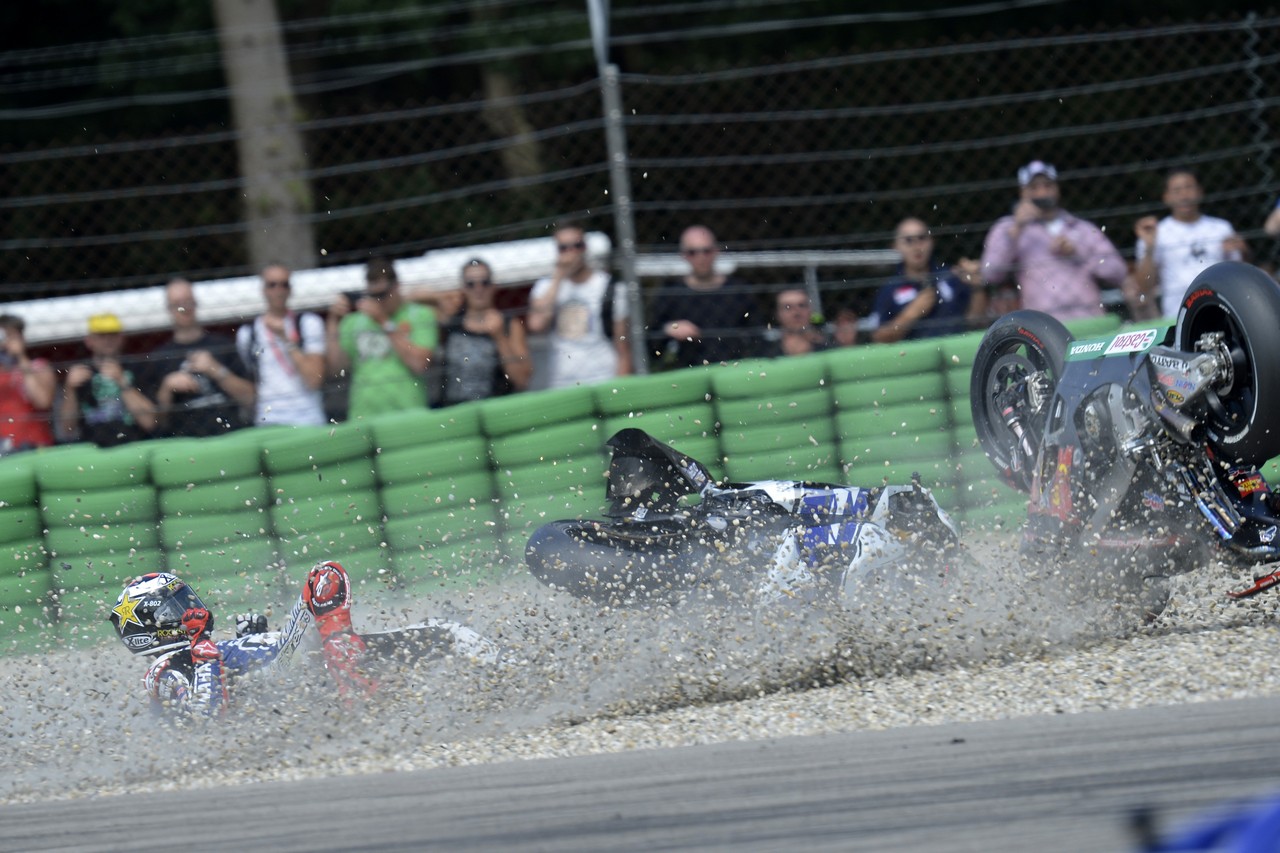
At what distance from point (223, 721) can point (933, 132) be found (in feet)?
20.6

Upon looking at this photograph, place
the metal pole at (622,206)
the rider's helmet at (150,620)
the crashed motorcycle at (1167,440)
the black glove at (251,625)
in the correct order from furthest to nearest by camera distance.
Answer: the metal pole at (622,206) < the black glove at (251,625) < the rider's helmet at (150,620) < the crashed motorcycle at (1167,440)

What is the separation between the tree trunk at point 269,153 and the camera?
934 cm

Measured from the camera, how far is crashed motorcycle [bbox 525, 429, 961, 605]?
500 centimetres

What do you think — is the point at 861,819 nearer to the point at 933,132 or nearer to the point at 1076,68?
the point at 1076,68

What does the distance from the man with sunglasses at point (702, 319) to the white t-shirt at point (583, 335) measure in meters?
0.23

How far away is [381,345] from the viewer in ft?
22.7

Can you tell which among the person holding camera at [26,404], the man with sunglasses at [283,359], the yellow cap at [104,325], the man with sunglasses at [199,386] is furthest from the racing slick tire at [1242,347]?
the person holding camera at [26,404]

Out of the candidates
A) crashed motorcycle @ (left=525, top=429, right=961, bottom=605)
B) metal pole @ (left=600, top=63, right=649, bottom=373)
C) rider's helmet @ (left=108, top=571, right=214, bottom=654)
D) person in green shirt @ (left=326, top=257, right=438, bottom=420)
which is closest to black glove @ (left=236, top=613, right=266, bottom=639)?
rider's helmet @ (left=108, top=571, right=214, bottom=654)

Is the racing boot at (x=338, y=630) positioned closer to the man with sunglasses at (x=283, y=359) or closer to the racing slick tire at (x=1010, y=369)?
the man with sunglasses at (x=283, y=359)

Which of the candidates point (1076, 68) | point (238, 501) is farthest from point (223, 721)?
point (1076, 68)

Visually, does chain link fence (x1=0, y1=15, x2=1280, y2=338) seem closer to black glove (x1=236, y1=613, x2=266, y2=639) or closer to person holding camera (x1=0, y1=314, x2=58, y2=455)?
person holding camera (x1=0, y1=314, x2=58, y2=455)

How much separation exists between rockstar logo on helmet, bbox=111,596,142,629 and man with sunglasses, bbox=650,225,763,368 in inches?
107

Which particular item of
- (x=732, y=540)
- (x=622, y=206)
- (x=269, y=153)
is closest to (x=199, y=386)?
(x=622, y=206)

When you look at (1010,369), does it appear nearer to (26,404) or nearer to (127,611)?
(127,611)
